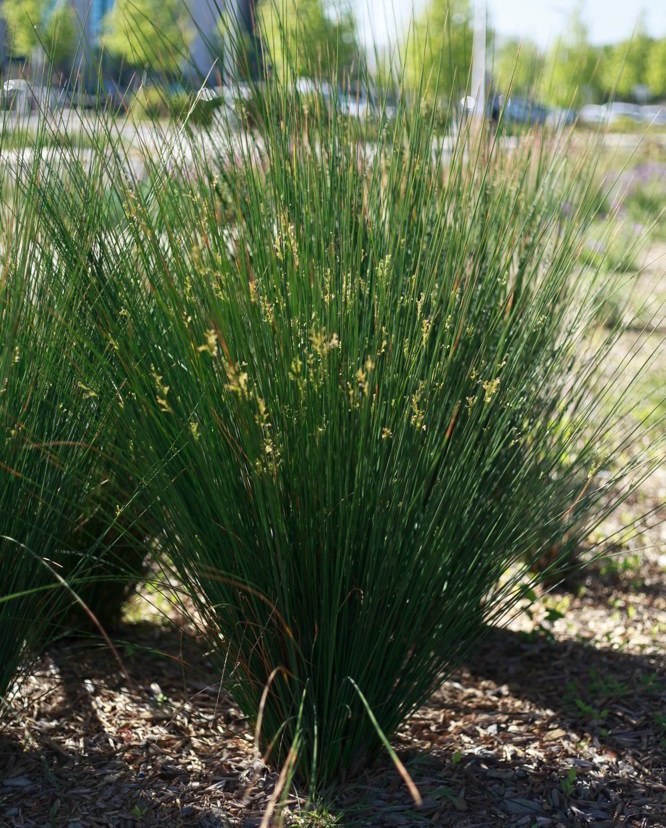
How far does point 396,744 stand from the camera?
7.54 ft

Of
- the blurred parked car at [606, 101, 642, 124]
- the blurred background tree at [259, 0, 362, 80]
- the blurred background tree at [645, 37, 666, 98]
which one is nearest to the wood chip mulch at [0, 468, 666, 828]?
the blurred parked car at [606, 101, 642, 124]

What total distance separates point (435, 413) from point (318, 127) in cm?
79

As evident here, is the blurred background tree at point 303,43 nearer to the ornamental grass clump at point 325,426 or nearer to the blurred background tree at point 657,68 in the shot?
the ornamental grass clump at point 325,426

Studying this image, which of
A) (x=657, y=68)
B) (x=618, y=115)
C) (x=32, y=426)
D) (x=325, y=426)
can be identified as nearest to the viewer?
(x=325, y=426)

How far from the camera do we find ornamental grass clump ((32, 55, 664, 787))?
5.88 ft

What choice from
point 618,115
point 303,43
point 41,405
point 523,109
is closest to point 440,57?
point 303,43

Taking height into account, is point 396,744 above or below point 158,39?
below

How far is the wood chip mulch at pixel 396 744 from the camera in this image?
2035mm

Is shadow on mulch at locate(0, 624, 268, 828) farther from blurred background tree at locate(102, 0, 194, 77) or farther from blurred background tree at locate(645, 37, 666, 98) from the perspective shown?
blurred background tree at locate(645, 37, 666, 98)

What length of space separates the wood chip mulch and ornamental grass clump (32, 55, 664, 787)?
17cm

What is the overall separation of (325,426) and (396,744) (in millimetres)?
1001

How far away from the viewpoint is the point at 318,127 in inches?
85.5

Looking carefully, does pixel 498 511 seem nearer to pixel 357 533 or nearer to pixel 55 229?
pixel 357 533

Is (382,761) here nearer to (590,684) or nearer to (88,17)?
(590,684)
